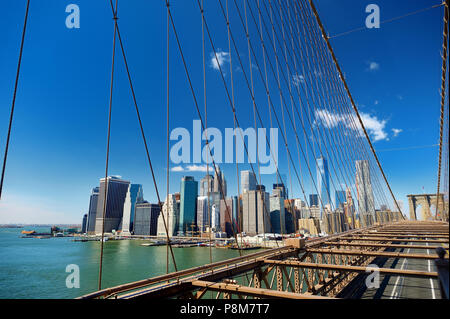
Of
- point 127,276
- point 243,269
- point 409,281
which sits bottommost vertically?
point 127,276

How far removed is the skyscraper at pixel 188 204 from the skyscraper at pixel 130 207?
96.6 feet

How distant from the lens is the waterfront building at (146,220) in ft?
416

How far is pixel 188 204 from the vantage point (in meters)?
147

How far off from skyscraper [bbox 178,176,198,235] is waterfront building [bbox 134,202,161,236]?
48.0 ft

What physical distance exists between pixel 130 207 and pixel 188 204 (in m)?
34.4

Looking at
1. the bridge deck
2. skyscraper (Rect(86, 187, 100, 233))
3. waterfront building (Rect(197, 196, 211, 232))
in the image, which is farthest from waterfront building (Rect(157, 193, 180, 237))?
the bridge deck

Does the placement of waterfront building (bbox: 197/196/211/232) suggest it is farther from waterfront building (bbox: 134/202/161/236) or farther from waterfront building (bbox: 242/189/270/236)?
waterfront building (bbox: 242/189/270/236)

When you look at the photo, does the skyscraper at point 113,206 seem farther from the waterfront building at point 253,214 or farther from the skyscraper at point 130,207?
the waterfront building at point 253,214

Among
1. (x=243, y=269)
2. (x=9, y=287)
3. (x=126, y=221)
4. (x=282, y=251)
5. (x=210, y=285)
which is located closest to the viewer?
(x=210, y=285)
